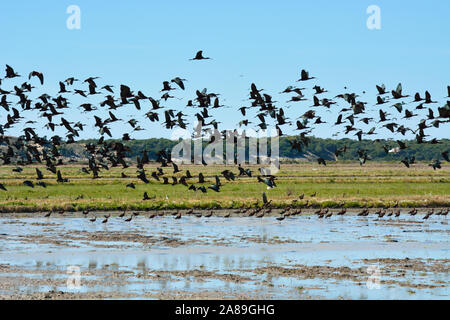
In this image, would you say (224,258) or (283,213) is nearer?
(224,258)

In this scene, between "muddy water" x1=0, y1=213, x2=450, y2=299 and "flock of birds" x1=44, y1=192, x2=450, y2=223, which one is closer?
"muddy water" x1=0, y1=213, x2=450, y2=299

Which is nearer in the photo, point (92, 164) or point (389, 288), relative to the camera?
point (389, 288)

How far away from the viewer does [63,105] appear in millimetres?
26281

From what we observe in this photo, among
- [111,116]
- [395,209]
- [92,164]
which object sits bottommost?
[395,209]

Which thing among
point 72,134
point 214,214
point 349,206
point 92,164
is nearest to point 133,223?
point 214,214

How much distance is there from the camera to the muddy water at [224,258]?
21.0 m

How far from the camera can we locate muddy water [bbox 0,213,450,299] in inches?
825

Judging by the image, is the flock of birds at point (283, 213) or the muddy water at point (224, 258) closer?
the muddy water at point (224, 258)

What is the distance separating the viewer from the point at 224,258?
2792 centimetres

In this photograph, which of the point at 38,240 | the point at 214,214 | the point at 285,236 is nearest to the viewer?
the point at 38,240

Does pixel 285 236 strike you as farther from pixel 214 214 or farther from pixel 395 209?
pixel 395 209
